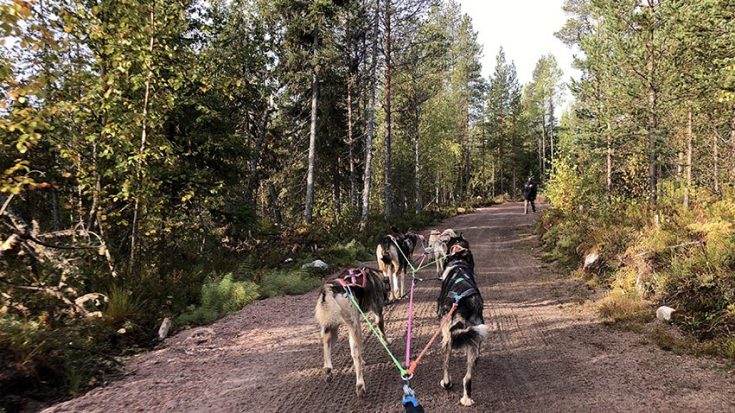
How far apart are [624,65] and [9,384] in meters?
14.1

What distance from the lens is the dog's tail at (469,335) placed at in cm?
469

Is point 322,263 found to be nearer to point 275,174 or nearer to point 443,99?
point 275,174

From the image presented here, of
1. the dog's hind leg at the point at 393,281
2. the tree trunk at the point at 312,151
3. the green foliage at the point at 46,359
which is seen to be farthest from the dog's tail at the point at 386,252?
the tree trunk at the point at 312,151

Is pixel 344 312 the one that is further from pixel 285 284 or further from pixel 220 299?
pixel 285 284

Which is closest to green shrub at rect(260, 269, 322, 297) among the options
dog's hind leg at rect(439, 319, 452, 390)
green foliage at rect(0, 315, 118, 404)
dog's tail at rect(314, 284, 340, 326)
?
green foliage at rect(0, 315, 118, 404)

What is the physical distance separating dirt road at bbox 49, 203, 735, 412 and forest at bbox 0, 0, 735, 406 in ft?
2.05

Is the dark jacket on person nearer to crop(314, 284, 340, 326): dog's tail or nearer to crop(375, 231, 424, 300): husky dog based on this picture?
crop(375, 231, 424, 300): husky dog

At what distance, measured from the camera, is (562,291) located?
32.4ft

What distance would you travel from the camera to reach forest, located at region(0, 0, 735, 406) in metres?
5.77

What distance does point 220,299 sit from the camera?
29.0 feet

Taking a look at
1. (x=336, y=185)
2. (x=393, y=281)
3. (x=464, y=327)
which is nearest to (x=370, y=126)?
(x=336, y=185)

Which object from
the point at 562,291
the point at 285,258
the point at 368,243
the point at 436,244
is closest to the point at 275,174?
the point at 368,243

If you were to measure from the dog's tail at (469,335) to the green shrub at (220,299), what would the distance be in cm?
519

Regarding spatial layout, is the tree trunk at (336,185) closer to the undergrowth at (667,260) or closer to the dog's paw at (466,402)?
the undergrowth at (667,260)
